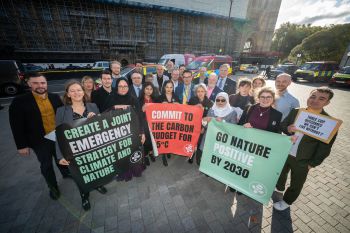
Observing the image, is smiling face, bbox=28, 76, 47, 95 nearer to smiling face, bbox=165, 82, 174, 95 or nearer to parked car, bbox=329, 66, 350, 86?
smiling face, bbox=165, 82, 174, 95

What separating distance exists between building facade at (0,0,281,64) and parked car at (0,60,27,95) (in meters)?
11.4

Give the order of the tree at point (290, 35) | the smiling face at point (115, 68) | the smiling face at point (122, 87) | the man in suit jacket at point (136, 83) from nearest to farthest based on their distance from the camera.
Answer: the smiling face at point (122, 87)
the man in suit jacket at point (136, 83)
the smiling face at point (115, 68)
the tree at point (290, 35)

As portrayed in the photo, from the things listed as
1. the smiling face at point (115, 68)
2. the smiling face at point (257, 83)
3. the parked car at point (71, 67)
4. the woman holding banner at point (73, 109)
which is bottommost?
the parked car at point (71, 67)

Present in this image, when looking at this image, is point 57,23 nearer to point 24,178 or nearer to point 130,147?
point 24,178

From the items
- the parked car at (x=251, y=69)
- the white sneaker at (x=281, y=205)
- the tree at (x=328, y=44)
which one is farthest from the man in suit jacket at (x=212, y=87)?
the tree at (x=328, y=44)

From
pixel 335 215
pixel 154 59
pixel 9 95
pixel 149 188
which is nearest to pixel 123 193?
pixel 149 188

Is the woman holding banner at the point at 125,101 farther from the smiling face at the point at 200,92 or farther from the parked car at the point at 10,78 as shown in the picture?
the parked car at the point at 10,78

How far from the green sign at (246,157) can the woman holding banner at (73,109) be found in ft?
7.55

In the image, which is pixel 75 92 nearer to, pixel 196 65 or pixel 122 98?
pixel 122 98

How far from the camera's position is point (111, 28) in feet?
72.3

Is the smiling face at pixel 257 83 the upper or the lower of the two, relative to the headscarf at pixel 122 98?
upper

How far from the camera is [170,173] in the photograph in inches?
149

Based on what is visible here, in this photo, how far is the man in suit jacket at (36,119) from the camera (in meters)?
2.56

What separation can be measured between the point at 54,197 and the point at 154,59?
25.2 meters
